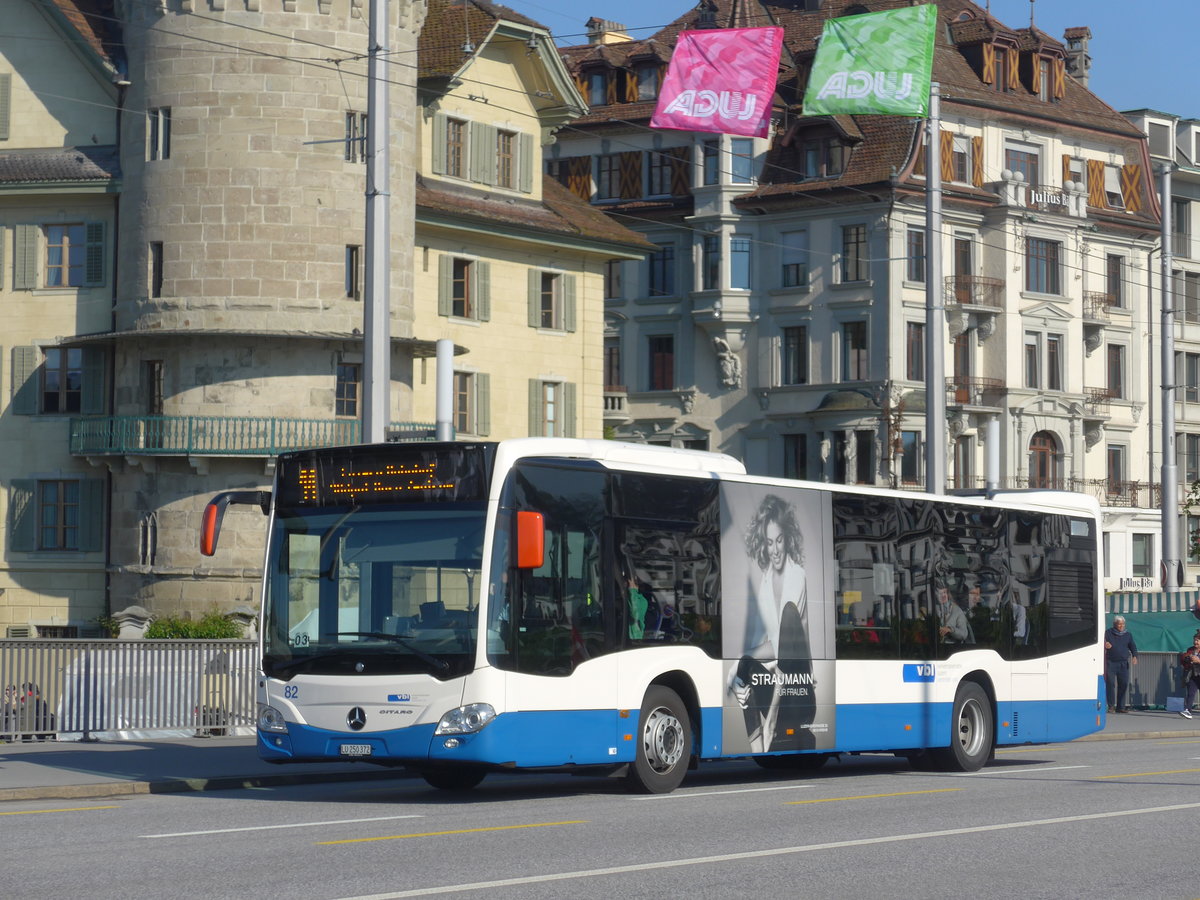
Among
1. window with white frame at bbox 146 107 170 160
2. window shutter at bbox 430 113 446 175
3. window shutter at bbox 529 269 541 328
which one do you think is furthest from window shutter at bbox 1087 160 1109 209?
window with white frame at bbox 146 107 170 160

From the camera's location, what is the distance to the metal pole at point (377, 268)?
23.5 meters

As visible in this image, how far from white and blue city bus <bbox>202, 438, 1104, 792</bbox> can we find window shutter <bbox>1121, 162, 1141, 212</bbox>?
185ft

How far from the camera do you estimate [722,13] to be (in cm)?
7281

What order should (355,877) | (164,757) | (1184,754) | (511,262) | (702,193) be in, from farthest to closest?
(702,193) < (511,262) < (1184,754) < (164,757) < (355,877)

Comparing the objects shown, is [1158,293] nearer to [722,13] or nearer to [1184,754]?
[722,13]

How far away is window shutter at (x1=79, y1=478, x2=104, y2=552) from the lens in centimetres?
4466

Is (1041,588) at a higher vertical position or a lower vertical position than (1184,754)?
higher

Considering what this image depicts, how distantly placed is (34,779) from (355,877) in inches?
330

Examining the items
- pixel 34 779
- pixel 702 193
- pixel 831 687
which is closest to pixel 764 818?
pixel 831 687

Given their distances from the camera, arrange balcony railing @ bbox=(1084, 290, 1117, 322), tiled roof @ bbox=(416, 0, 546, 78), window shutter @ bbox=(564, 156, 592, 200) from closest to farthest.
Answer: tiled roof @ bbox=(416, 0, 546, 78)
window shutter @ bbox=(564, 156, 592, 200)
balcony railing @ bbox=(1084, 290, 1117, 322)

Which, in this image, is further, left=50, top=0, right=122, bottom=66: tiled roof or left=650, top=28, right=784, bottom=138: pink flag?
left=50, top=0, right=122, bottom=66: tiled roof

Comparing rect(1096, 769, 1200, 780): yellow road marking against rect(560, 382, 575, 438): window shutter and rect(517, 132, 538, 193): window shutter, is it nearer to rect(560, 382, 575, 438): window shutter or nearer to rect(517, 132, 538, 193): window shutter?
rect(560, 382, 575, 438): window shutter

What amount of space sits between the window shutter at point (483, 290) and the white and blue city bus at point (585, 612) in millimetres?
29011

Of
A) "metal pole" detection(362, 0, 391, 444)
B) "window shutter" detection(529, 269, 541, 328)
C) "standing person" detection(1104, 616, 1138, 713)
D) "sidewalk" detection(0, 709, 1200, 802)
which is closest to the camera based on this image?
"sidewalk" detection(0, 709, 1200, 802)
